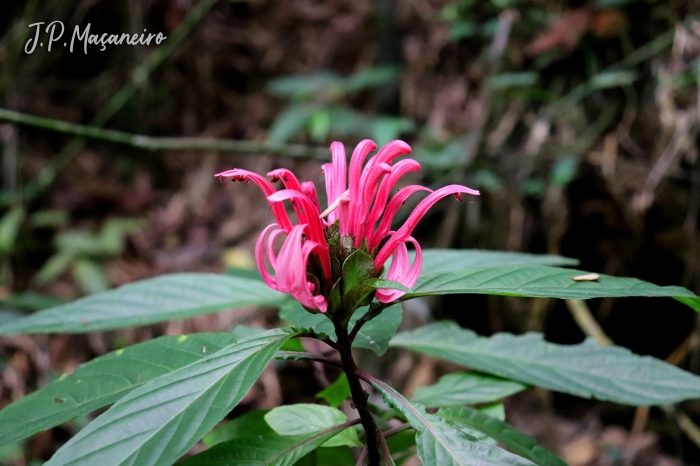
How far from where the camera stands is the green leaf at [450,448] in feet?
1.80

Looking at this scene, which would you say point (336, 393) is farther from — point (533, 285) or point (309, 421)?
point (533, 285)

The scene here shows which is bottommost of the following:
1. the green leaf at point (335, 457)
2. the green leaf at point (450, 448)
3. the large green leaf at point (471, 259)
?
the green leaf at point (335, 457)

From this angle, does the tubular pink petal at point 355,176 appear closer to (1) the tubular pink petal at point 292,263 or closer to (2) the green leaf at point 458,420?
(1) the tubular pink petal at point 292,263

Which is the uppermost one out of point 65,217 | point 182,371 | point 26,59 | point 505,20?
point 26,59

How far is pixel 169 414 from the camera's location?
1.70ft

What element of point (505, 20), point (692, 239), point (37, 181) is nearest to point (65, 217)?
point (37, 181)

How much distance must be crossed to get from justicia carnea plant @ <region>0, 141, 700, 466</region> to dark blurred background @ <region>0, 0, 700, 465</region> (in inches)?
38.1

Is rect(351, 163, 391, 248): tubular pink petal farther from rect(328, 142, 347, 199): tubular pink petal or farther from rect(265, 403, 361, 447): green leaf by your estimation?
rect(265, 403, 361, 447): green leaf

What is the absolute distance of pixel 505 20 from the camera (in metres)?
2.70

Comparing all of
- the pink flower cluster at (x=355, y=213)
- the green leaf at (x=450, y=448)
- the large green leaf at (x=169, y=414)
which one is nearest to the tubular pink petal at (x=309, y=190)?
the pink flower cluster at (x=355, y=213)

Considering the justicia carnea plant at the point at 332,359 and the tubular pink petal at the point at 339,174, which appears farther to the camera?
the tubular pink petal at the point at 339,174

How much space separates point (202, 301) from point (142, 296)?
119 millimetres

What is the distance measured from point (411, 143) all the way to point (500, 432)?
2.41 meters

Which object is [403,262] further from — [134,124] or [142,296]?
[134,124]
